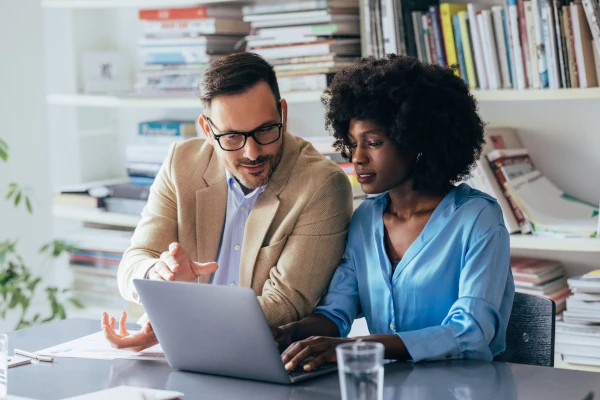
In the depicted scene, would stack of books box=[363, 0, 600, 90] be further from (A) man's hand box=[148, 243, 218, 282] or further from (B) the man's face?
(A) man's hand box=[148, 243, 218, 282]

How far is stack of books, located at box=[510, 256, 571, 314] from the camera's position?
250 cm

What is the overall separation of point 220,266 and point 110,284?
1363 millimetres

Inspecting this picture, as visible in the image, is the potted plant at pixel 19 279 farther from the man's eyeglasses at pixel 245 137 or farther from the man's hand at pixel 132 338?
the man's hand at pixel 132 338

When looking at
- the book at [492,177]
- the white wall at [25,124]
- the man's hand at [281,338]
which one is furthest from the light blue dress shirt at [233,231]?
the white wall at [25,124]

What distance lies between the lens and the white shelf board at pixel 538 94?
7.64ft

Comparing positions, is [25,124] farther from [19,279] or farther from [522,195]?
[522,195]

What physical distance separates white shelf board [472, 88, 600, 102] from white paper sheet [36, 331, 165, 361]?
1.24 metres

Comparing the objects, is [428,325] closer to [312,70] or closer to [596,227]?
[596,227]

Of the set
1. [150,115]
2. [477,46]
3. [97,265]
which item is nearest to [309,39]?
[477,46]

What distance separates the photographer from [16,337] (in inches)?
72.8

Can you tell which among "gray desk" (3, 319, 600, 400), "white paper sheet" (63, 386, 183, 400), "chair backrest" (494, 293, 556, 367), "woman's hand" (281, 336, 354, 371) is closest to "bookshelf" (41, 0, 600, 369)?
"chair backrest" (494, 293, 556, 367)

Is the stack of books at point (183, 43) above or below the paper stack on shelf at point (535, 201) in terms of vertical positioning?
above

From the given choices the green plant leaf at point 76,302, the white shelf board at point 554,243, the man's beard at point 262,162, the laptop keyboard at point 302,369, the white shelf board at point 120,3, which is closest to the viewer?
the laptop keyboard at point 302,369

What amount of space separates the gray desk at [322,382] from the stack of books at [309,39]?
138cm
